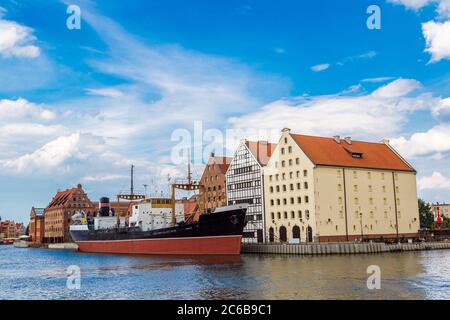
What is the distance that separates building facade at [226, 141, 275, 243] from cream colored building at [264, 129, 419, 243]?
1859 mm

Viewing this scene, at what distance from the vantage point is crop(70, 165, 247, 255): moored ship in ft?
199

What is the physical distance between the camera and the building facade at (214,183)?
88.8 m

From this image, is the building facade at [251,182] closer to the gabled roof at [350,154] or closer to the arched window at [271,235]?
the arched window at [271,235]

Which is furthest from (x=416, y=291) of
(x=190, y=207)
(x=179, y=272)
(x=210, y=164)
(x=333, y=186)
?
(x=190, y=207)

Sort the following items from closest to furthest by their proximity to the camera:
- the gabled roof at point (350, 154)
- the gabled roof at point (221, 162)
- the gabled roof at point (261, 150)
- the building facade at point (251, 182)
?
the gabled roof at point (350, 154), the building facade at point (251, 182), the gabled roof at point (261, 150), the gabled roof at point (221, 162)

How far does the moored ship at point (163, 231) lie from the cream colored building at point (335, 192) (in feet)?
37.0

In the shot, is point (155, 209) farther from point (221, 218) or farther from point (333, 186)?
point (333, 186)

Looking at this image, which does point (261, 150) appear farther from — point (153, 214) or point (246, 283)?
point (246, 283)

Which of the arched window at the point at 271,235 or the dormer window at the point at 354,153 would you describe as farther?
the dormer window at the point at 354,153

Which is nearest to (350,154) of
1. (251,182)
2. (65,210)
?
(251,182)

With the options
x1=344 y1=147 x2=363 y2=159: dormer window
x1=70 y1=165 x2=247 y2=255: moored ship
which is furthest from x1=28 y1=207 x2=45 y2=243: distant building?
x1=344 y1=147 x2=363 y2=159: dormer window

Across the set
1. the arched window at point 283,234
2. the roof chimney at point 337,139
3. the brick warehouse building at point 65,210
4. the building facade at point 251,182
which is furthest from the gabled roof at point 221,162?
the brick warehouse building at point 65,210

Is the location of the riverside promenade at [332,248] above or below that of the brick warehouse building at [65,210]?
below

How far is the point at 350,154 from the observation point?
253 feet
